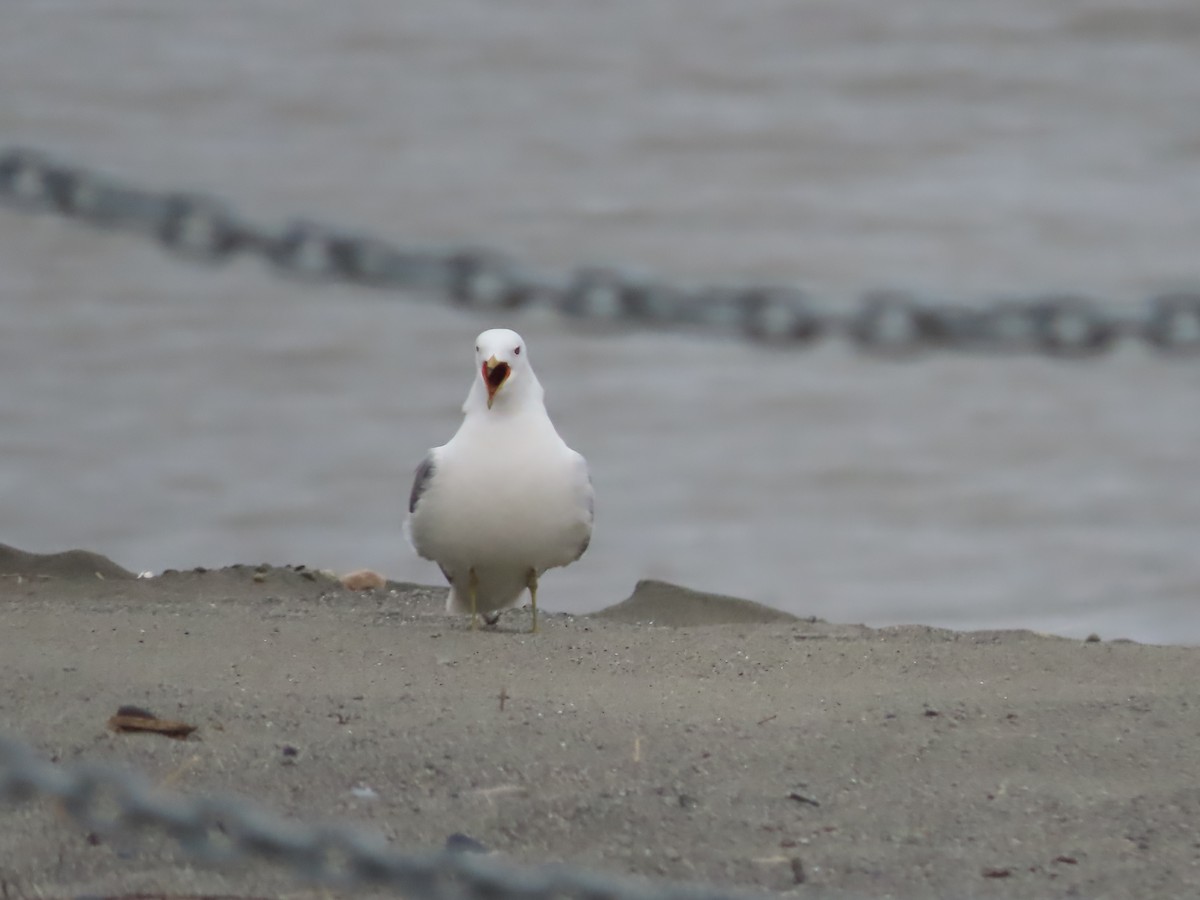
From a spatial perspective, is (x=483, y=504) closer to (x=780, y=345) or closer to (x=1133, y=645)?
(x=1133, y=645)

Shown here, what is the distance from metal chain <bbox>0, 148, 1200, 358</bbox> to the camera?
271 cm

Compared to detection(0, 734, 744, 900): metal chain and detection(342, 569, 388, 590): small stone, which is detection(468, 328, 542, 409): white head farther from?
detection(0, 734, 744, 900): metal chain

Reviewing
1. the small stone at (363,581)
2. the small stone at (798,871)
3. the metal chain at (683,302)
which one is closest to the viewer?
the metal chain at (683,302)

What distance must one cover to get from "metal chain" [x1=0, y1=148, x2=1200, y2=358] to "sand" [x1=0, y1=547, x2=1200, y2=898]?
121cm

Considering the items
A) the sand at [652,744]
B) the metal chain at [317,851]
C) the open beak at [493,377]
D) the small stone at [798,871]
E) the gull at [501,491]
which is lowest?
the small stone at [798,871]

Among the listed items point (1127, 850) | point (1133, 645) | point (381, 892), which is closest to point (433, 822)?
point (381, 892)

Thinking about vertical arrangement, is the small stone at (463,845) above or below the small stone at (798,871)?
below

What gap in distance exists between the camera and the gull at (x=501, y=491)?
5.55 m

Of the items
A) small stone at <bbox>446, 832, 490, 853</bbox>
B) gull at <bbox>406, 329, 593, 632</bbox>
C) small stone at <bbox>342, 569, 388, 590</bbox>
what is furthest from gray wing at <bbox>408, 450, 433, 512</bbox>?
small stone at <bbox>446, 832, 490, 853</bbox>

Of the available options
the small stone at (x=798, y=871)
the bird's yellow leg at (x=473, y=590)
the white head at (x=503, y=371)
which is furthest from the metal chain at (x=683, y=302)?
the bird's yellow leg at (x=473, y=590)

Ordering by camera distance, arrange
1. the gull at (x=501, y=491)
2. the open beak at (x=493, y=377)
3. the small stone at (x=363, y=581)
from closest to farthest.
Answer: the gull at (x=501, y=491), the open beak at (x=493, y=377), the small stone at (x=363, y=581)

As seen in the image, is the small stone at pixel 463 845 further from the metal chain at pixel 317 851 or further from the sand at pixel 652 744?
the metal chain at pixel 317 851

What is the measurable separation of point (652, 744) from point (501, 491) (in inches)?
57.1

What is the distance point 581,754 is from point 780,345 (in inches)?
63.2
